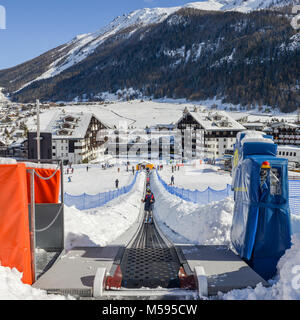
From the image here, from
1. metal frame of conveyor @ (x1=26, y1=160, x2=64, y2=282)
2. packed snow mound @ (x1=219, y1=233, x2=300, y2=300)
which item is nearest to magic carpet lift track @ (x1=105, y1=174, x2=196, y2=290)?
packed snow mound @ (x1=219, y1=233, x2=300, y2=300)

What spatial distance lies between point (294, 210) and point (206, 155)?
51.3m

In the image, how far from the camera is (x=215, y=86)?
173m

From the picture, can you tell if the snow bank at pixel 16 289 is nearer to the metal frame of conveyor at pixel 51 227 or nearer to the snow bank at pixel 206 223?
the metal frame of conveyor at pixel 51 227

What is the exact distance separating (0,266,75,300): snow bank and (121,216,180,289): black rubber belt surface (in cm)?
125

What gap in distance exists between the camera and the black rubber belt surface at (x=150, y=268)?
5379 millimetres

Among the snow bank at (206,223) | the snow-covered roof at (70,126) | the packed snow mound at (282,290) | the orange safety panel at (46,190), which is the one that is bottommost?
the snow bank at (206,223)

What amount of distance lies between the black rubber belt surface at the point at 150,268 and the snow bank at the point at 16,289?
1255mm

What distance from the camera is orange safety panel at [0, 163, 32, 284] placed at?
15.3ft

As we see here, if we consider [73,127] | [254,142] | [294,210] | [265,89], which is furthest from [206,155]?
[265,89]

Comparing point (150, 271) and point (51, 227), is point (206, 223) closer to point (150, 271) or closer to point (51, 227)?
point (150, 271)

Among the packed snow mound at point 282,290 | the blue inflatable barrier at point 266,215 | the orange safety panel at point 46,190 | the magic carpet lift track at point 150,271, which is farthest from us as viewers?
the orange safety panel at point 46,190

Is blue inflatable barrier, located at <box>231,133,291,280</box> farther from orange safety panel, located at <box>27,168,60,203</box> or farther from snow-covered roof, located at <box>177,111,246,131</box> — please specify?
snow-covered roof, located at <box>177,111,246,131</box>

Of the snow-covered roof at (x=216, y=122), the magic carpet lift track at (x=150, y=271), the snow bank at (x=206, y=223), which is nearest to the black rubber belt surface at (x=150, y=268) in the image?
the magic carpet lift track at (x=150, y=271)

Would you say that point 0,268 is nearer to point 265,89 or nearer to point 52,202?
point 52,202
